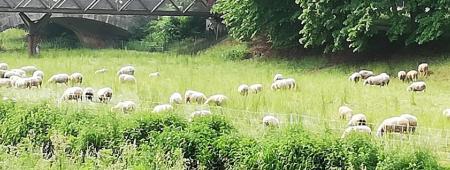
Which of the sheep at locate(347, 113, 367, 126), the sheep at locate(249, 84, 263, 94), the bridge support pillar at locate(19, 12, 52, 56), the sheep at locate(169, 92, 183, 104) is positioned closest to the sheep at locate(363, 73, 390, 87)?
the sheep at locate(249, 84, 263, 94)

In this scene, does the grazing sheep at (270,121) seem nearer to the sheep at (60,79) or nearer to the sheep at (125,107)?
the sheep at (125,107)

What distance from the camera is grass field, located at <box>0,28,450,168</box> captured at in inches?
479

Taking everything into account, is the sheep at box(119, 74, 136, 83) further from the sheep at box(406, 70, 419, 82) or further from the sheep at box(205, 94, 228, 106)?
the sheep at box(406, 70, 419, 82)

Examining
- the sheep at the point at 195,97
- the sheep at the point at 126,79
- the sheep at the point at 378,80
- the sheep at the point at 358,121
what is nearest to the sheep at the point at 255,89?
the sheep at the point at 195,97

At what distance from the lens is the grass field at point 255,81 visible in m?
12.2

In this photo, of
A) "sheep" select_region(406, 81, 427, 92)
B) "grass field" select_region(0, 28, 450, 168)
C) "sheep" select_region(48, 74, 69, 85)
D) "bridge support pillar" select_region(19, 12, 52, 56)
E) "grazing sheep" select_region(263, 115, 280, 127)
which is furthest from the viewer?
"bridge support pillar" select_region(19, 12, 52, 56)

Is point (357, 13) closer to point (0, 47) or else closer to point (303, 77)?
point (303, 77)

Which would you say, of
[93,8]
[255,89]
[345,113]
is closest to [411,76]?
[255,89]

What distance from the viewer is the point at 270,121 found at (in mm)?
10391

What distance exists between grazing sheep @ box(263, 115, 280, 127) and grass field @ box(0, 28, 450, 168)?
0.15 m

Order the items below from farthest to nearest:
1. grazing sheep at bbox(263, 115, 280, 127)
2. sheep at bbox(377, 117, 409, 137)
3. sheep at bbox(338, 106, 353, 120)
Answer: sheep at bbox(338, 106, 353, 120) < grazing sheep at bbox(263, 115, 280, 127) < sheep at bbox(377, 117, 409, 137)

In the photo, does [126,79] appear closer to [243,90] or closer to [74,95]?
[243,90]

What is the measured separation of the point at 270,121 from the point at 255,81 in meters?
7.54

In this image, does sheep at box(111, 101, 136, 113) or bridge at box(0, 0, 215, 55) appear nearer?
sheep at box(111, 101, 136, 113)
